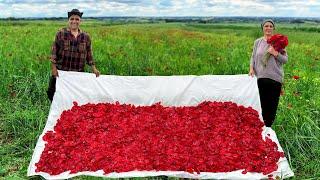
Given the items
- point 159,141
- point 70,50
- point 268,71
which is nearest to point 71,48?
point 70,50

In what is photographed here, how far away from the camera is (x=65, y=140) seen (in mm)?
5676

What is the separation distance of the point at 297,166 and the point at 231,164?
0.92 metres

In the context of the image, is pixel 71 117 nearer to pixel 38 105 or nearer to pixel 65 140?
pixel 65 140

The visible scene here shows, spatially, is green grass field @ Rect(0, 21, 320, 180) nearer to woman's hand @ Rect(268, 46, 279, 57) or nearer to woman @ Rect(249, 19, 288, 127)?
woman @ Rect(249, 19, 288, 127)

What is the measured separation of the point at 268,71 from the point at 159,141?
1.73 metres

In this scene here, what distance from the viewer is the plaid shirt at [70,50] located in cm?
657

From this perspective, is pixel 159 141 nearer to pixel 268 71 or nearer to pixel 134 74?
pixel 268 71

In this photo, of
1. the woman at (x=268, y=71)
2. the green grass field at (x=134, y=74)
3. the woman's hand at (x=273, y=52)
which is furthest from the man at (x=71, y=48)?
the woman's hand at (x=273, y=52)

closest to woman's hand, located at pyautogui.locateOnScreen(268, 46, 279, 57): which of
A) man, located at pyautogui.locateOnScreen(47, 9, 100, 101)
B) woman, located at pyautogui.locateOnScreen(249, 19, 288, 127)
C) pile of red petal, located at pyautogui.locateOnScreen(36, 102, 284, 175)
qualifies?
woman, located at pyautogui.locateOnScreen(249, 19, 288, 127)

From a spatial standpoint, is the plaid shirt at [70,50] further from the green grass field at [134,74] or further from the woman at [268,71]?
the woman at [268,71]

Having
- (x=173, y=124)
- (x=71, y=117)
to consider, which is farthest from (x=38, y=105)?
(x=173, y=124)

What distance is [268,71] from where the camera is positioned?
620cm

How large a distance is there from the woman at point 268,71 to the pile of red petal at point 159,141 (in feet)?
0.82

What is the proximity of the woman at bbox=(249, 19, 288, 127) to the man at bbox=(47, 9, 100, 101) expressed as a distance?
2.22 metres
